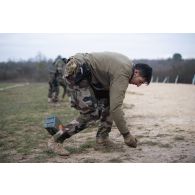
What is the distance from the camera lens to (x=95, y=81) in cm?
443

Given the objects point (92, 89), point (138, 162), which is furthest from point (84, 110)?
point (138, 162)

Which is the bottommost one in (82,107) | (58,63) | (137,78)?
(58,63)

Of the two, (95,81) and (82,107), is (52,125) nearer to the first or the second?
(82,107)

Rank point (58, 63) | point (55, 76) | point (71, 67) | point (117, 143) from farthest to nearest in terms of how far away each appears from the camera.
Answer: point (55, 76), point (58, 63), point (117, 143), point (71, 67)

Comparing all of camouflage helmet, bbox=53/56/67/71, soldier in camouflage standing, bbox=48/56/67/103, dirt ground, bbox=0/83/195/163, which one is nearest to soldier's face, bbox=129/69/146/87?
dirt ground, bbox=0/83/195/163

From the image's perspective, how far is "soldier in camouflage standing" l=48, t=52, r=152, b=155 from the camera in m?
4.07

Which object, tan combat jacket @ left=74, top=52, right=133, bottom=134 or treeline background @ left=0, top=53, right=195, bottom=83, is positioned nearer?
tan combat jacket @ left=74, top=52, right=133, bottom=134

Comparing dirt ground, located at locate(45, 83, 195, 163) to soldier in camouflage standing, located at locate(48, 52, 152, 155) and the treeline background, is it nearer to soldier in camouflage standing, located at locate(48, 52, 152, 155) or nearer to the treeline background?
soldier in camouflage standing, located at locate(48, 52, 152, 155)

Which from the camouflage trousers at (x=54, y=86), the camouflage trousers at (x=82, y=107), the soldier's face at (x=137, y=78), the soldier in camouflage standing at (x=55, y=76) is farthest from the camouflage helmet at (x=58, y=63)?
the soldier's face at (x=137, y=78)

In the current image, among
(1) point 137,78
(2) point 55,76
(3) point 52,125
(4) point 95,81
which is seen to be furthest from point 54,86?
(1) point 137,78

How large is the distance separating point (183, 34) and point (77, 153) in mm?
3095

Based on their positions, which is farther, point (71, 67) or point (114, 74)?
point (71, 67)

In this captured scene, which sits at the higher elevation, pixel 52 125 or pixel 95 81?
pixel 95 81

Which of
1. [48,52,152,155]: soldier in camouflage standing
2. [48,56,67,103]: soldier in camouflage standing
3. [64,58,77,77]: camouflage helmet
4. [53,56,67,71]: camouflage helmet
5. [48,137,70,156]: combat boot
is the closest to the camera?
[48,52,152,155]: soldier in camouflage standing
